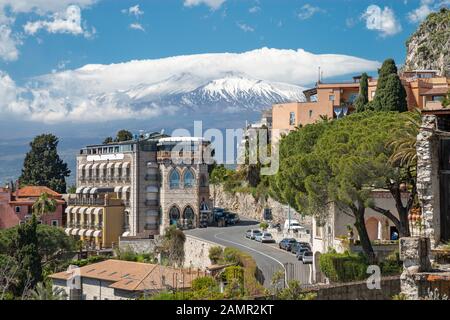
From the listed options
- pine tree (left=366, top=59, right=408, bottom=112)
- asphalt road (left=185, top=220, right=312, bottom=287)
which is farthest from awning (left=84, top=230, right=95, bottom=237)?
pine tree (left=366, top=59, right=408, bottom=112)

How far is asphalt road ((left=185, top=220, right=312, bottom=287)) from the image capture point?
36062mm

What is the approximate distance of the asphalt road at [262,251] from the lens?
118ft

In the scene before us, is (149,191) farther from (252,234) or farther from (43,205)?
(252,234)

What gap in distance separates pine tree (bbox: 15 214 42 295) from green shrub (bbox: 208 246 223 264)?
1098cm

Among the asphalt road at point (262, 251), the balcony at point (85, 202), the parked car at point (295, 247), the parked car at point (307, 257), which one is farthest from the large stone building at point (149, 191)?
the parked car at point (307, 257)

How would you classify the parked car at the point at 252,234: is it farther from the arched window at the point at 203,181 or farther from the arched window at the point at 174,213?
the arched window at the point at 174,213

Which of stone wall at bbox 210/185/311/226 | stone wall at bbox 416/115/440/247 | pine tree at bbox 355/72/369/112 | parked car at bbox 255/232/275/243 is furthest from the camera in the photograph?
stone wall at bbox 210/185/311/226

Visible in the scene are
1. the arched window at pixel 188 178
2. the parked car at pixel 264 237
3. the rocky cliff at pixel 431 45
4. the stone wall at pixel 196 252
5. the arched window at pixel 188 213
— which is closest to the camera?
the stone wall at pixel 196 252

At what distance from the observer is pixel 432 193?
2334cm

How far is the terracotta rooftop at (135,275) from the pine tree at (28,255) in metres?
1.98

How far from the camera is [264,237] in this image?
171 ft

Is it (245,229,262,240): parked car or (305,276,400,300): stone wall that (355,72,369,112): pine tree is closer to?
(245,229,262,240): parked car
